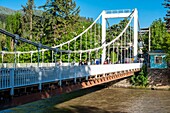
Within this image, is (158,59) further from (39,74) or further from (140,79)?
(39,74)

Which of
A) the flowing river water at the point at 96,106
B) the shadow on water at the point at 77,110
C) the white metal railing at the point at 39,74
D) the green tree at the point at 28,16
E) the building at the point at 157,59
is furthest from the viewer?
the green tree at the point at 28,16

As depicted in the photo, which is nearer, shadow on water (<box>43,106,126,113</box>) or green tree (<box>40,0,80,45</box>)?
shadow on water (<box>43,106,126,113</box>)

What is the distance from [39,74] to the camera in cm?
1249

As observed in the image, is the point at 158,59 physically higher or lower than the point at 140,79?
higher

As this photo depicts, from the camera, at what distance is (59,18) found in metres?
44.0

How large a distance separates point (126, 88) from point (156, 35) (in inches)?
857

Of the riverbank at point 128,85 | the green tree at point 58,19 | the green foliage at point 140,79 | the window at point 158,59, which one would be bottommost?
the riverbank at point 128,85

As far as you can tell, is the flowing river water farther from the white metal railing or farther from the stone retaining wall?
the stone retaining wall

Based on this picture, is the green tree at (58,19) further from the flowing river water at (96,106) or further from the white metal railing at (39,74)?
the white metal railing at (39,74)

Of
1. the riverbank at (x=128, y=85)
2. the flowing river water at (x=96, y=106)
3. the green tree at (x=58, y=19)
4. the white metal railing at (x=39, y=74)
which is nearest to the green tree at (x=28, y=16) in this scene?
the green tree at (x=58, y=19)

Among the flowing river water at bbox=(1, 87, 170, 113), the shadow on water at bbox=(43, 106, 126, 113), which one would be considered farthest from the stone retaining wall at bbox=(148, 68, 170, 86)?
the shadow on water at bbox=(43, 106, 126, 113)

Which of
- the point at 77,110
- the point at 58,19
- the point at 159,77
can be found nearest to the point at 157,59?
the point at 159,77

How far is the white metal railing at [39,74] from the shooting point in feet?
34.0

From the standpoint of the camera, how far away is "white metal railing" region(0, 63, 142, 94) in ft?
34.0
